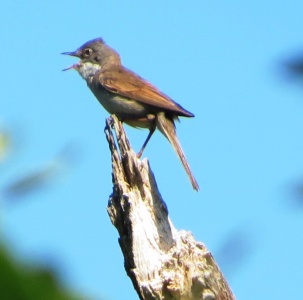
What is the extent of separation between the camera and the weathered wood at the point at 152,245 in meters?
4.29

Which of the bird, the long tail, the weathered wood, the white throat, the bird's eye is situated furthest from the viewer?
the bird's eye

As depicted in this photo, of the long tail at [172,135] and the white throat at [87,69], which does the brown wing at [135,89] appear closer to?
the long tail at [172,135]

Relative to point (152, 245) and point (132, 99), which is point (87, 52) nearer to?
point (132, 99)

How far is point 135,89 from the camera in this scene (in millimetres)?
8367

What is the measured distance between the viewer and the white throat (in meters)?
9.26

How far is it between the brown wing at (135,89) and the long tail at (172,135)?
16cm

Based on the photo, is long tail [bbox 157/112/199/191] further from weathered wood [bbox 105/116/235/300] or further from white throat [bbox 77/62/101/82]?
white throat [bbox 77/62/101/82]

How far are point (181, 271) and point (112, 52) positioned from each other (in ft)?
18.8

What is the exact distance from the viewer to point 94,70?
9.34 meters

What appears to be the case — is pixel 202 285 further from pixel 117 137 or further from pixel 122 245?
pixel 117 137

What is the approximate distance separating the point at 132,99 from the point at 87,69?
1482 mm

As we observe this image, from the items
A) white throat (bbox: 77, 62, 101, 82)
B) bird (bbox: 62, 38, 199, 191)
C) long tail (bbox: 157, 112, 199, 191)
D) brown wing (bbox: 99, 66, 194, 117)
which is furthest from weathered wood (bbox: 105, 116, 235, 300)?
white throat (bbox: 77, 62, 101, 82)

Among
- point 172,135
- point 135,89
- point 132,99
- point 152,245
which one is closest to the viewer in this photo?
point 152,245

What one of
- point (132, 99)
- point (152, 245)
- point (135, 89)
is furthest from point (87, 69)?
point (152, 245)
